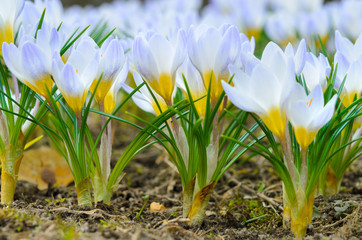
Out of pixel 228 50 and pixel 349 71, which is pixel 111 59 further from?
pixel 349 71

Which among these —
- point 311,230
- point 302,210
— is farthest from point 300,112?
point 311,230

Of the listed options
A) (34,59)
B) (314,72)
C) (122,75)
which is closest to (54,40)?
(34,59)

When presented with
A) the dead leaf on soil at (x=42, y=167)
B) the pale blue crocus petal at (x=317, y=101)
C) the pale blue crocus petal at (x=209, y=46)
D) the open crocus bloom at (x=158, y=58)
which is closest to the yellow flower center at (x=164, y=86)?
the open crocus bloom at (x=158, y=58)

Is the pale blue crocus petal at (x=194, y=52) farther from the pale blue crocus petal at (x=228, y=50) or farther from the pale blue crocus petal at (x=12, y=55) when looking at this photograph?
the pale blue crocus petal at (x=12, y=55)

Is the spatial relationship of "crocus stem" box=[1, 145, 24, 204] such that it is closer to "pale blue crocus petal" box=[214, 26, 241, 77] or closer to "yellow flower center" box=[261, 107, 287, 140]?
"pale blue crocus petal" box=[214, 26, 241, 77]

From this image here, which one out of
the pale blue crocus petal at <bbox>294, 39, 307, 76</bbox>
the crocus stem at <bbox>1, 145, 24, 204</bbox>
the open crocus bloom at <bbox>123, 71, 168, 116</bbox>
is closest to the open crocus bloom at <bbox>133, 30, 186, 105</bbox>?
the open crocus bloom at <bbox>123, 71, 168, 116</bbox>
